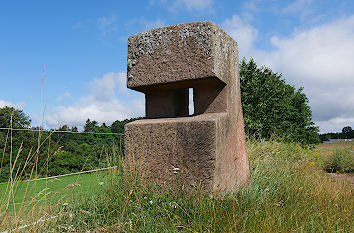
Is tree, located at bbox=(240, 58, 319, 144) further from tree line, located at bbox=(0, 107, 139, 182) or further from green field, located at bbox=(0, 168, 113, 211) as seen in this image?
green field, located at bbox=(0, 168, 113, 211)

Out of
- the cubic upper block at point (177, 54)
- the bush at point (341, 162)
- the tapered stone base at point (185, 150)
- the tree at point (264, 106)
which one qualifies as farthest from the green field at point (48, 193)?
the bush at point (341, 162)

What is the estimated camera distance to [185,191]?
2402 millimetres

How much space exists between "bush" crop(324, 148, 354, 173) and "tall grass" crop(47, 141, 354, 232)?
14.0ft

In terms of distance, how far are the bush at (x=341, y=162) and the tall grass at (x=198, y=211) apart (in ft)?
14.0

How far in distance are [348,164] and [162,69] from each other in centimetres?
606

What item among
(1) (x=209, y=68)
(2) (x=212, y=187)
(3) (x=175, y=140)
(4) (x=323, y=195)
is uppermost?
(1) (x=209, y=68)

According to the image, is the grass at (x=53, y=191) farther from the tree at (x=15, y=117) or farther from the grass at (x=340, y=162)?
the grass at (x=340, y=162)

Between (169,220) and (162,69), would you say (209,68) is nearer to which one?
(162,69)

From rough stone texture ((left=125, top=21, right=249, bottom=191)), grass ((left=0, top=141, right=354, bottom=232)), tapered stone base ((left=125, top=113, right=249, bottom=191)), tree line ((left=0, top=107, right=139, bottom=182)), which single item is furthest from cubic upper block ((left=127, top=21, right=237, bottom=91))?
tree line ((left=0, top=107, right=139, bottom=182))

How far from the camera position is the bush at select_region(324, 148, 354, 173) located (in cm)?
664

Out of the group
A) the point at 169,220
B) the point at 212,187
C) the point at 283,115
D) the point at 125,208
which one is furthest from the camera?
the point at 283,115

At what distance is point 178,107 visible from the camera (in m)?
3.04

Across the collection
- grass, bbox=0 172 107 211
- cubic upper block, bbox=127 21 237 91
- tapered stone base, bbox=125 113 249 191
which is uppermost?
cubic upper block, bbox=127 21 237 91

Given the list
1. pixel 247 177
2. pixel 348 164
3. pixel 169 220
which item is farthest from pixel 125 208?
pixel 348 164
